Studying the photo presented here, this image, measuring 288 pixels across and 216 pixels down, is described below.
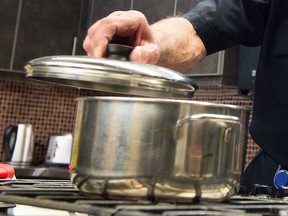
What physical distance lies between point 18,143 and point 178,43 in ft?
5.76

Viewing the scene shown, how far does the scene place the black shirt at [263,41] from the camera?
1.16 metres

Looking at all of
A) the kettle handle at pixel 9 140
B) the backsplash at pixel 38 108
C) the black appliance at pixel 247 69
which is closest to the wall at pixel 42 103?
the backsplash at pixel 38 108

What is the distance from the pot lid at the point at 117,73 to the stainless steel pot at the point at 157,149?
0.03 m

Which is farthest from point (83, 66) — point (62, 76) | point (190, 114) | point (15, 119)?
point (15, 119)

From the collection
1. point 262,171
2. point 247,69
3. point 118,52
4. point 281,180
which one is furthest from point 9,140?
point 118,52

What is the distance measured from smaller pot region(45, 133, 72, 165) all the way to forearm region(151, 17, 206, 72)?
1.62 metres

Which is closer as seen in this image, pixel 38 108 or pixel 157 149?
pixel 157 149

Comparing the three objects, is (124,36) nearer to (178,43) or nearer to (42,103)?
(178,43)

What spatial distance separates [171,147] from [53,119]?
2.49 metres

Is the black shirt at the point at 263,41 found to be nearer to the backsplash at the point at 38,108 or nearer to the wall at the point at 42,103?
the wall at the point at 42,103

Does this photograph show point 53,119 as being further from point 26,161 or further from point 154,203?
point 154,203

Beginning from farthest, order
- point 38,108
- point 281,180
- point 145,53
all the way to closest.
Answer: point 38,108
point 281,180
point 145,53

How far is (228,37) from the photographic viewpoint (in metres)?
1.21

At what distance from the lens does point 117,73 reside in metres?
0.59
